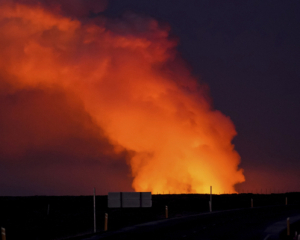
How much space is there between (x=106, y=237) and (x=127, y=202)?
16268 millimetres

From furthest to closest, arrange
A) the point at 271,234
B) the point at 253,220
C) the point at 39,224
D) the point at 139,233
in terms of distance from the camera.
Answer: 1. the point at 39,224
2. the point at 253,220
3. the point at 139,233
4. the point at 271,234

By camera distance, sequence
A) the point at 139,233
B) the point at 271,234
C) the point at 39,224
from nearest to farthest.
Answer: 1. the point at 271,234
2. the point at 139,233
3. the point at 39,224

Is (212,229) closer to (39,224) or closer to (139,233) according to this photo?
(139,233)

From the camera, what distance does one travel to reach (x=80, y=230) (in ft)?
162

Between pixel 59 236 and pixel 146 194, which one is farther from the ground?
pixel 146 194

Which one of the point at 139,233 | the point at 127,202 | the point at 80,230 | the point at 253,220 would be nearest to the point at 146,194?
the point at 127,202

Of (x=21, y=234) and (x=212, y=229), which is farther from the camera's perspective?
(x=21, y=234)

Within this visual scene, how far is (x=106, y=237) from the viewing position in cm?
3472

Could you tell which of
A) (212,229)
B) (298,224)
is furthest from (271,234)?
(298,224)

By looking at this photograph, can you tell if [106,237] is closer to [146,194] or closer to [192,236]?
[192,236]

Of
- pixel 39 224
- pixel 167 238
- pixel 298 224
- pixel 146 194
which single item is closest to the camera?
pixel 167 238

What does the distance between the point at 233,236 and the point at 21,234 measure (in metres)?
20.9

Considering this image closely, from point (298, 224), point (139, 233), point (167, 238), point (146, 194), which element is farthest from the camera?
point (146, 194)

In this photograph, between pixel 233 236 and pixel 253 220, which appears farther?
pixel 253 220
